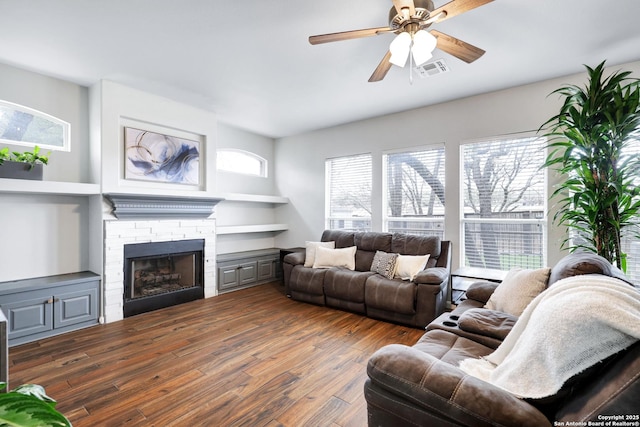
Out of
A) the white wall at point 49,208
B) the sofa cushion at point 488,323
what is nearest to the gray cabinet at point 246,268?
the white wall at point 49,208

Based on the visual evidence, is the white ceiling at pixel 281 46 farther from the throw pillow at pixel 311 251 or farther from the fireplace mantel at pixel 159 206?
the throw pillow at pixel 311 251

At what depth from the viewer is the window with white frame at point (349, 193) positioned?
4875 millimetres

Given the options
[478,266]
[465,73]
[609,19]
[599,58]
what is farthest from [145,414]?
[599,58]

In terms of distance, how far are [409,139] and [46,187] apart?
14.5 feet

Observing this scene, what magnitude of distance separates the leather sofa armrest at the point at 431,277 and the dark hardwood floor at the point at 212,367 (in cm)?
55

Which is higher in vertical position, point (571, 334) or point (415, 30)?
point (415, 30)

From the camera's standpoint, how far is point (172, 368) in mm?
2451

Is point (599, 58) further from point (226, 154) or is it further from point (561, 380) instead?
point (226, 154)

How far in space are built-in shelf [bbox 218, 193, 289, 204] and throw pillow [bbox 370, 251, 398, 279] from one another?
2.43 metres

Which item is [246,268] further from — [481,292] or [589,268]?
[589,268]

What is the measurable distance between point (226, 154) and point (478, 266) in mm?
4365

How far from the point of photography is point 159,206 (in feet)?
12.6

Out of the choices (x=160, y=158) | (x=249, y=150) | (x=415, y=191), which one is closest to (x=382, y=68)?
(x=415, y=191)

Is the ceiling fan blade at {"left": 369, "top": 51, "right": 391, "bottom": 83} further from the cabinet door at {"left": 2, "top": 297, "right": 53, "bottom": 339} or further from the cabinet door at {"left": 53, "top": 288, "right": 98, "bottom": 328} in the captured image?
the cabinet door at {"left": 2, "top": 297, "right": 53, "bottom": 339}
